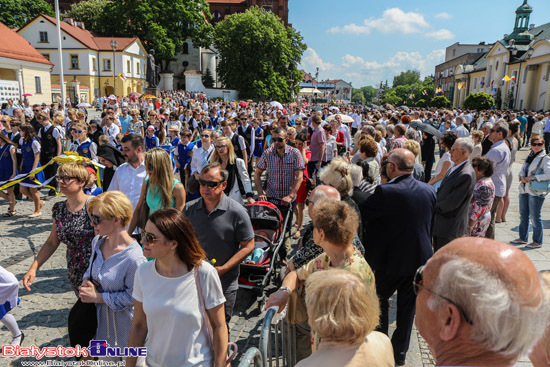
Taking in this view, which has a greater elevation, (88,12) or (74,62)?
(88,12)

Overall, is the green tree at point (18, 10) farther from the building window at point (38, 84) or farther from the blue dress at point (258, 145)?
the blue dress at point (258, 145)

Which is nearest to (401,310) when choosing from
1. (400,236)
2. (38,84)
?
(400,236)

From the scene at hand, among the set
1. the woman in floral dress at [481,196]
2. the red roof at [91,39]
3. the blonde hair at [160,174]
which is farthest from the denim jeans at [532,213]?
the red roof at [91,39]

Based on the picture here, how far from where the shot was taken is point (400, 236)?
11.6 feet

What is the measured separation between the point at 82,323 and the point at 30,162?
22.5ft

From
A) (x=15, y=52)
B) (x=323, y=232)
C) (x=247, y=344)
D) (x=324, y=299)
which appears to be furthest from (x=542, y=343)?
(x=15, y=52)

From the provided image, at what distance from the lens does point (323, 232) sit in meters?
2.57

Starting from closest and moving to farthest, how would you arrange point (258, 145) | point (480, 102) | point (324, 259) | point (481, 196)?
point (324, 259), point (481, 196), point (258, 145), point (480, 102)

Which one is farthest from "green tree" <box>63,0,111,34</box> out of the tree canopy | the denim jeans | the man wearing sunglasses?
the man wearing sunglasses

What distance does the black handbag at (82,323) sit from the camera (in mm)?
2936

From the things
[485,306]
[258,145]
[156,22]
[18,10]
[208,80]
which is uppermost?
[18,10]

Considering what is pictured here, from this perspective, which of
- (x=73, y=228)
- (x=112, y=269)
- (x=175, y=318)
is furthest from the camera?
(x=73, y=228)

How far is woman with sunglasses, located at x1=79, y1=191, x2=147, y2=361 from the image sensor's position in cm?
288

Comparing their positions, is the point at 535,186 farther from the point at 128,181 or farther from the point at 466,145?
the point at 128,181
